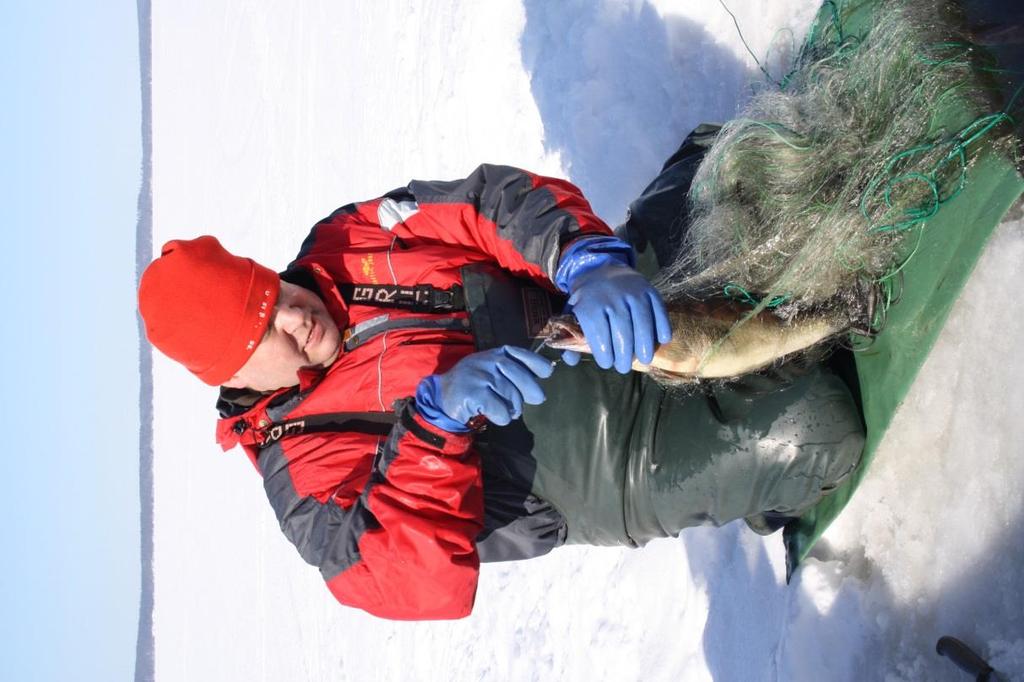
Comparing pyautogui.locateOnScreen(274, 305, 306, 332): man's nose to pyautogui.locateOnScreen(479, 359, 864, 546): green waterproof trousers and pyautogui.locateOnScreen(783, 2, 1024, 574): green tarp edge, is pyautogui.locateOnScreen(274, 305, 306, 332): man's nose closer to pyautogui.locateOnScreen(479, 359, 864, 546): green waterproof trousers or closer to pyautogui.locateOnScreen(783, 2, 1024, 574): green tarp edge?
pyautogui.locateOnScreen(479, 359, 864, 546): green waterproof trousers

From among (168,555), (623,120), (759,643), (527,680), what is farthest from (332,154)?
(168,555)

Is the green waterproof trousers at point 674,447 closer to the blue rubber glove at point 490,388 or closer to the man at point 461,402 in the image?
the man at point 461,402

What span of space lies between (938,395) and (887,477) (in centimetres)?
32

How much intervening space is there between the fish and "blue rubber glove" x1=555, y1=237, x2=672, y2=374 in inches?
3.1

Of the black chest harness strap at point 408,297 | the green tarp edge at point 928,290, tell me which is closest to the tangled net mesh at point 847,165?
the green tarp edge at point 928,290

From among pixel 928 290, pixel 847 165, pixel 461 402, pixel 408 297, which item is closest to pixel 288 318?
pixel 408 297

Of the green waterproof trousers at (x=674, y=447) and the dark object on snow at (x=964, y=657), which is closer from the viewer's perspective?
the dark object on snow at (x=964, y=657)

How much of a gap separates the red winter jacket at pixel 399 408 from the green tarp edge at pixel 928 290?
788mm

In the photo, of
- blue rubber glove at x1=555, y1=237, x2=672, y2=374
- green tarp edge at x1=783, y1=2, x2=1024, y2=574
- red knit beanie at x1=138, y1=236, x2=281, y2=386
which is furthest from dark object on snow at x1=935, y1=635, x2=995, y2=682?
red knit beanie at x1=138, y1=236, x2=281, y2=386

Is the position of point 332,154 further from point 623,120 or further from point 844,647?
point 844,647

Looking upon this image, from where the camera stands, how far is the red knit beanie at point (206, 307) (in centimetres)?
218

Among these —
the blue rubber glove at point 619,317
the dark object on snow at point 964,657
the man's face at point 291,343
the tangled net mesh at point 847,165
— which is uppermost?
the tangled net mesh at point 847,165

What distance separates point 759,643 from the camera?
267 centimetres

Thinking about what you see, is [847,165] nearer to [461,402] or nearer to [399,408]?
[461,402]
